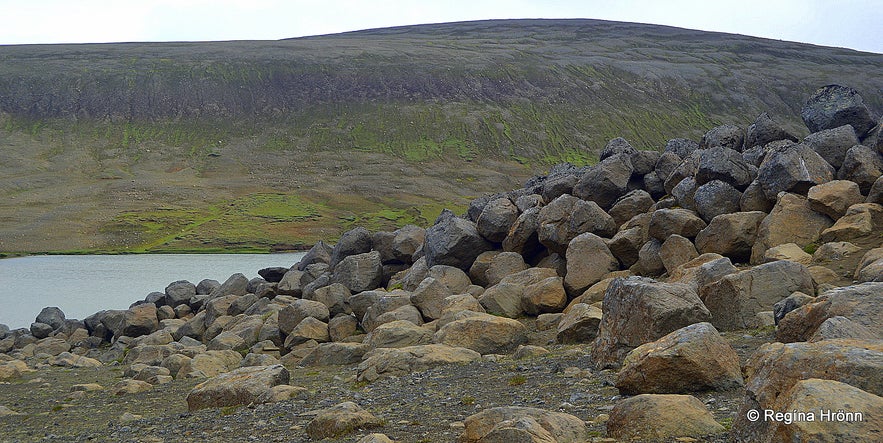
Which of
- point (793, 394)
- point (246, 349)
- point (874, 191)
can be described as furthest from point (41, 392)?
point (874, 191)

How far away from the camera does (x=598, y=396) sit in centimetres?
1556

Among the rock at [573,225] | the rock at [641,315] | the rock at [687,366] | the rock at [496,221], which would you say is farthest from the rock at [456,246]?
the rock at [687,366]

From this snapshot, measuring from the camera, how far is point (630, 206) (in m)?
32.9

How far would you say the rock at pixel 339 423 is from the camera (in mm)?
15172

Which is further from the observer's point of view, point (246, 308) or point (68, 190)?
point (68, 190)

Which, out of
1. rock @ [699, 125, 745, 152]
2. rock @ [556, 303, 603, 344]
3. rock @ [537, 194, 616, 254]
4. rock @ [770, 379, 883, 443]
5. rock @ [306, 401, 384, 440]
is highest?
rock @ [699, 125, 745, 152]

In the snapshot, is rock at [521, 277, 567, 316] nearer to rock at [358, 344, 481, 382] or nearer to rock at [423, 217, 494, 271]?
rock at [358, 344, 481, 382]

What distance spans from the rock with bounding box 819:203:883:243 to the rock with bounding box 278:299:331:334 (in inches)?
798

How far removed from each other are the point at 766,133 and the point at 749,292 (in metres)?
16.5

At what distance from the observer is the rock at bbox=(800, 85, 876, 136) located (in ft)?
105

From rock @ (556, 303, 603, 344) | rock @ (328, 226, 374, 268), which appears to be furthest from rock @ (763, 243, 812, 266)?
rock @ (328, 226, 374, 268)

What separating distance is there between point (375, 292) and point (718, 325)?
1748cm

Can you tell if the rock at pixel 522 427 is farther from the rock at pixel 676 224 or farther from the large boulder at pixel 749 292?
the rock at pixel 676 224

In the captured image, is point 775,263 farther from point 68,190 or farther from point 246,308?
point 68,190
